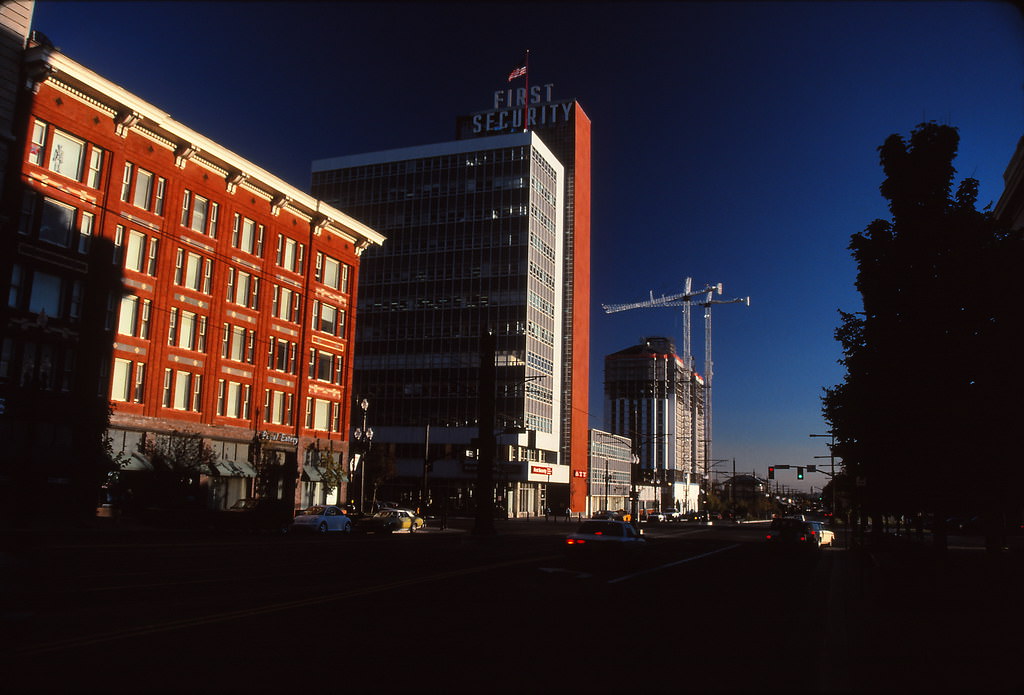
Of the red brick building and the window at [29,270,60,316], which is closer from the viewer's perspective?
the red brick building

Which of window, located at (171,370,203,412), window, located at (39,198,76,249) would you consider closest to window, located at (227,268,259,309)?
window, located at (171,370,203,412)

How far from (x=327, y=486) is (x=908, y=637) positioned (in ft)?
171

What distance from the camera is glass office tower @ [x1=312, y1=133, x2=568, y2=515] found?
300 ft

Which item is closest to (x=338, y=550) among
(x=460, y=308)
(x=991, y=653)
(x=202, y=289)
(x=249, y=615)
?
(x=249, y=615)

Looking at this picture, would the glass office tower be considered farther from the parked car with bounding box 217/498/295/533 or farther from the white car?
the parked car with bounding box 217/498/295/533

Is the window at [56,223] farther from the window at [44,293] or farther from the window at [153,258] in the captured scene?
the window at [153,258]

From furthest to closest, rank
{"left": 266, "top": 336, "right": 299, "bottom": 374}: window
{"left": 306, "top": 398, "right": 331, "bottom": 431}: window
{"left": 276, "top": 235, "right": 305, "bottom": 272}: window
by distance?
{"left": 306, "top": 398, "right": 331, "bottom": 431}: window → {"left": 276, "top": 235, "right": 305, "bottom": 272}: window → {"left": 266, "top": 336, "right": 299, "bottom": 374}: window

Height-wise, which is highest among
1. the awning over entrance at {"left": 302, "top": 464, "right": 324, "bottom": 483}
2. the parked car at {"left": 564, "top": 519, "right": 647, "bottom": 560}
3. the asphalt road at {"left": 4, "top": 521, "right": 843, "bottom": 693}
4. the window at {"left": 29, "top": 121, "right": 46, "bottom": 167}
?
the window at {"left": 29, "top": 121, "right": 46, "bottom": 167}

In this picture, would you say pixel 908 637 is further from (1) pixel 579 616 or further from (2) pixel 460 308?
(2) pixel 460 308

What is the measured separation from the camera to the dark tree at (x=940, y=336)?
20656 mm

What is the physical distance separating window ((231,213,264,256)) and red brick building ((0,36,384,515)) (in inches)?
4.1

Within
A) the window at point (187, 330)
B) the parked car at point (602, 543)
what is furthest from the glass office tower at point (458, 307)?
the parked car at point (602, 543)

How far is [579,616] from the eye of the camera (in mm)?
13820

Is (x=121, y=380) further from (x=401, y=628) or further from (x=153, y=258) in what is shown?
(x=401, y=628)
